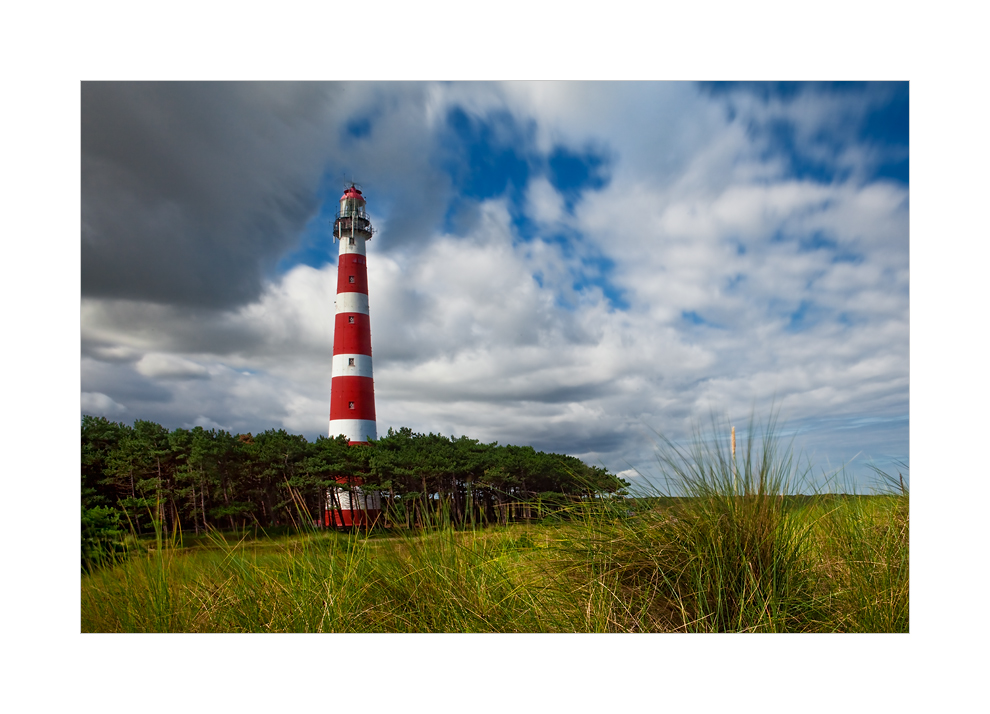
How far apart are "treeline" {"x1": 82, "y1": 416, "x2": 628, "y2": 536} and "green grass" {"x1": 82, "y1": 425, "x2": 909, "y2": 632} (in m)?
0.17

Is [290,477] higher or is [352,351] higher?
[352,351]

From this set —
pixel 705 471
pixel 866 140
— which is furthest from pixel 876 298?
pixel 705 471

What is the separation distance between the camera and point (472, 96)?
3.12 meters

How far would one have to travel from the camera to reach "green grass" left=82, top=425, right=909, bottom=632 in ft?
6.80

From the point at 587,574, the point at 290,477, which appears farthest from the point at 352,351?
the point at 587,574

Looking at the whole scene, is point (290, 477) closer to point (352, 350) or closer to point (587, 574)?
point (587, 574)

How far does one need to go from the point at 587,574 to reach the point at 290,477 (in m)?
3.38

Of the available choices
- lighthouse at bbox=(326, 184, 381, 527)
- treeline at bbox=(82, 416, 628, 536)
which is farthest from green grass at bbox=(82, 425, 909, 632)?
lighthouse at bbox=(326, 184, 381, 527)

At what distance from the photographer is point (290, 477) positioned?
4633mm

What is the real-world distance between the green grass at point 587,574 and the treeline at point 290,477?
17 cm

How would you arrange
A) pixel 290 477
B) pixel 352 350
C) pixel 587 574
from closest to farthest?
pixel 587 574 < pixel 290 477 < pixel 352 350

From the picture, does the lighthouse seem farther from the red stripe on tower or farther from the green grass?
the green grass
